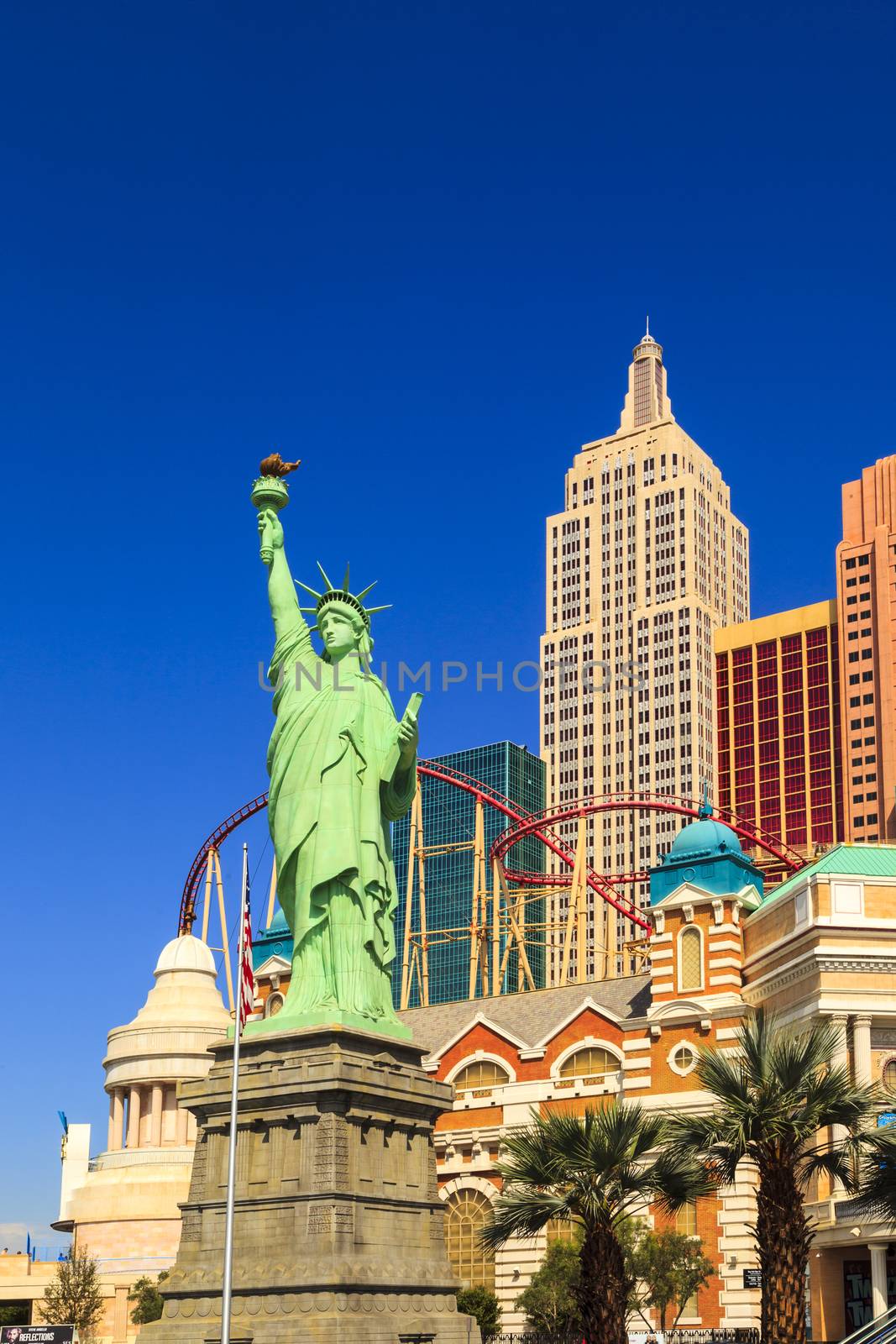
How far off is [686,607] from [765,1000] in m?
79.2

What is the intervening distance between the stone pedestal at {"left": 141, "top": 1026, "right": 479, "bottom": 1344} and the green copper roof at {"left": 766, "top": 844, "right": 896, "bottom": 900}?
39.4 ft

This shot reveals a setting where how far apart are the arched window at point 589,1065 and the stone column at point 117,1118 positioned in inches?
975

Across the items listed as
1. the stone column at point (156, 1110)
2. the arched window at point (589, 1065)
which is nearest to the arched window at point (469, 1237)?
the arched window at point (589, 1065)

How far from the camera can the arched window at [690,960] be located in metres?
46.2

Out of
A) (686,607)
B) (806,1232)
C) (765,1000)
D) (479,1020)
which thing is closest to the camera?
(806,1232)

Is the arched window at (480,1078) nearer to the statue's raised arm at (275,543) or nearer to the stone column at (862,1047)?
the stone column at (862,1047)

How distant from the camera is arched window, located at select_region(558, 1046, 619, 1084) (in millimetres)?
47750

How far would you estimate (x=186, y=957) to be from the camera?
68500mm

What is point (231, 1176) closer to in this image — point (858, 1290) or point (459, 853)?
point (858, 1290)

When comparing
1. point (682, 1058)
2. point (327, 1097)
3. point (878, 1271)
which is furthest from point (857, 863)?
point (327, 1097)

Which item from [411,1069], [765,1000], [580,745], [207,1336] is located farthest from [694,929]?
[580,745]

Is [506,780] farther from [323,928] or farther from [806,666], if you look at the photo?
[323,928]

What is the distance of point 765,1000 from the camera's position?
1724 inches

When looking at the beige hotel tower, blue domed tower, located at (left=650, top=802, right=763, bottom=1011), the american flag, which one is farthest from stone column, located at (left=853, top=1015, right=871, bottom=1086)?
the beige hotel tower
